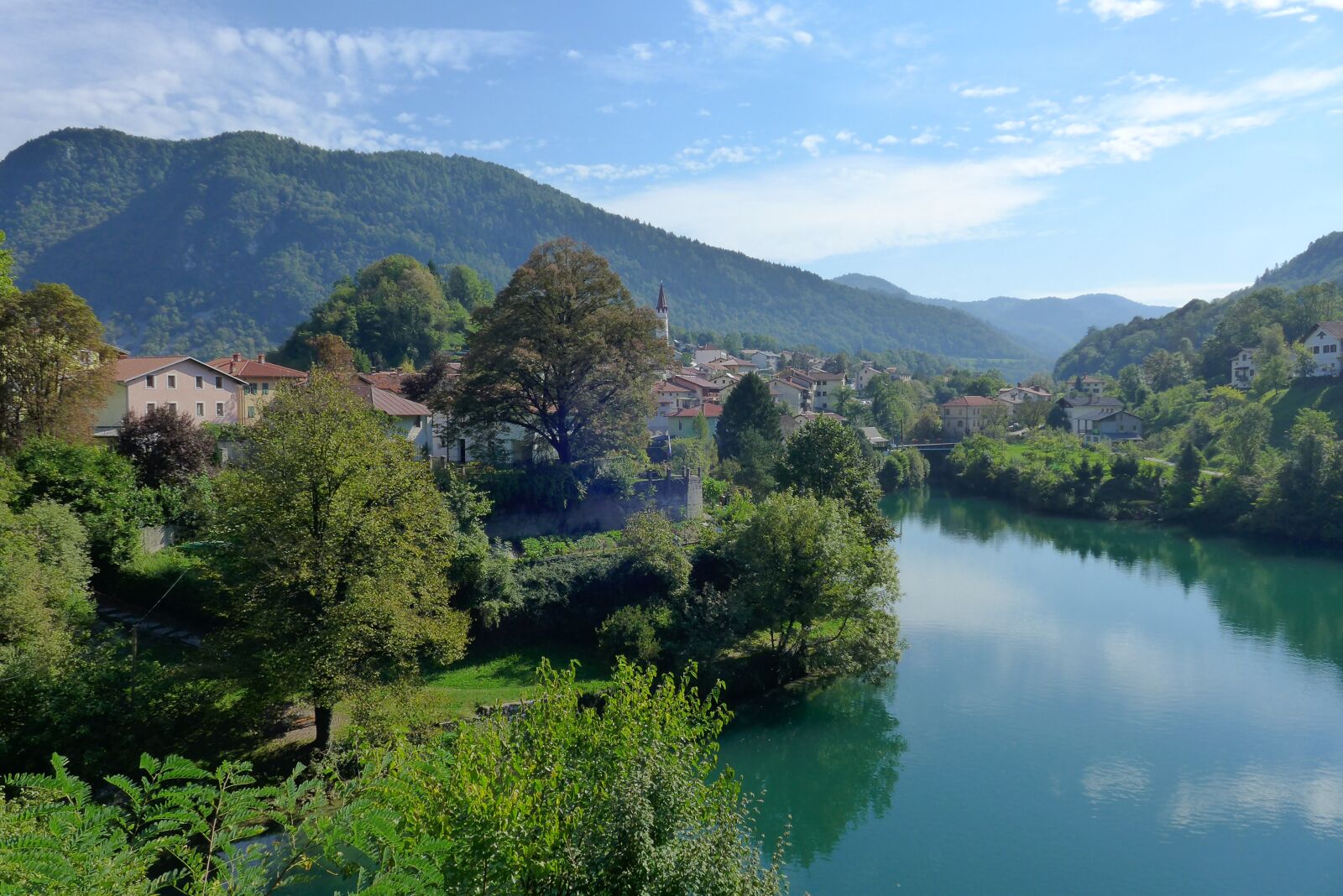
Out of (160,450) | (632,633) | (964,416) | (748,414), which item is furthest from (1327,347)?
(160,450)

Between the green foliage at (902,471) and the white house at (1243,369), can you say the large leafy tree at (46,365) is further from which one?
the white house at (1243,369)

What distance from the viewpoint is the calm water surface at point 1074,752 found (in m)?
13.2

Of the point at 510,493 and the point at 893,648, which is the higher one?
the point at 510,493

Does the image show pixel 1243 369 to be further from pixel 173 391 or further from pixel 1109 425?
→ pixel 173 391

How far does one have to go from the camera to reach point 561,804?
279 inches

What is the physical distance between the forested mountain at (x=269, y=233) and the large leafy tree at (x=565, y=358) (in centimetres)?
7196

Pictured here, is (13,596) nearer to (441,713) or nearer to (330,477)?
(330,477)

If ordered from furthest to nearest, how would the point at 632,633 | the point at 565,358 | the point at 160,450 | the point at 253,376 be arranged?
the point at 253,376, the point at 565,358, the point at 160,450, the point at 632,633

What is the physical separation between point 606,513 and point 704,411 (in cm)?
2328

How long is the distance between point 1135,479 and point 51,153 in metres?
146

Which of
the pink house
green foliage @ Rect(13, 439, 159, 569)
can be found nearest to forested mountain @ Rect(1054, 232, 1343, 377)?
the pink house

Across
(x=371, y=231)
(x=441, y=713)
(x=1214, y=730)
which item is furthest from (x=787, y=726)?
(x=371, y=231)

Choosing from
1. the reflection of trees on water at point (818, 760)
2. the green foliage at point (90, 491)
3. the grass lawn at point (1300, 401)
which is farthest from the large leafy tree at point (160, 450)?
the grass lawn at point (1300, 401)

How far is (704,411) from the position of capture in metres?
47.2
